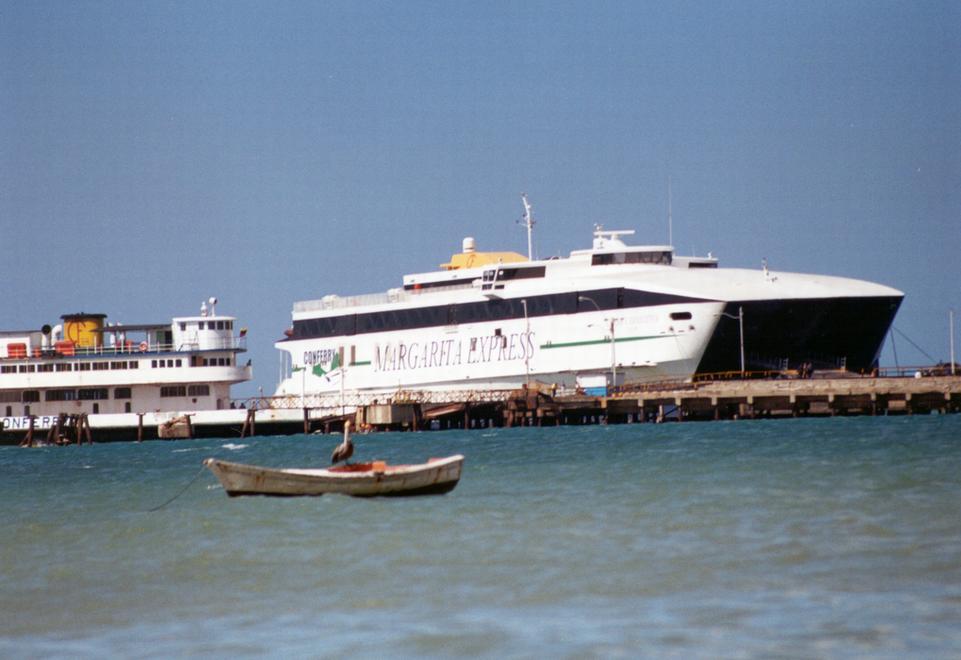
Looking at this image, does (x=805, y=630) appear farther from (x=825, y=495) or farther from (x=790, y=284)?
(x=790, y=284)

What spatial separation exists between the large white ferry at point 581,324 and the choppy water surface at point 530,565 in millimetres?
27216

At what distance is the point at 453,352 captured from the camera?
81.5 m

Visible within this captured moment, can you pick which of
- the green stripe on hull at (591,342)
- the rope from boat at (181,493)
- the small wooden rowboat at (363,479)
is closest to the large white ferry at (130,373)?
the green stripe on hull at (591,342)

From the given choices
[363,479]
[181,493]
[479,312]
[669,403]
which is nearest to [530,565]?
[363,479]

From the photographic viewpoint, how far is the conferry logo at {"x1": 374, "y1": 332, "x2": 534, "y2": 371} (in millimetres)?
78188

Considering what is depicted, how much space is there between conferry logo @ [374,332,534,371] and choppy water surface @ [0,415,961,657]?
35.0 meters

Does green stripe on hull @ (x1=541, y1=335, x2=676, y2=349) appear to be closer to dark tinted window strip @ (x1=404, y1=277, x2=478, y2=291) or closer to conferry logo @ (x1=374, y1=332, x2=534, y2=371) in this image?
conferry logo @ (x1=374, y1=332, x2=534, y2=371)

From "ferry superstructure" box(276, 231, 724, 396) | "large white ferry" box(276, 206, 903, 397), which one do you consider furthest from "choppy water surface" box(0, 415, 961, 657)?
"ferry superstructure" box(276, 231, 724, 396)

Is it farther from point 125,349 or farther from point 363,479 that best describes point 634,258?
point 363,479

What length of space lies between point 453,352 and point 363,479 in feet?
158

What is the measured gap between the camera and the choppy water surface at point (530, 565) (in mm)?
18453

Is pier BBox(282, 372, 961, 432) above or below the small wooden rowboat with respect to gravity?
above

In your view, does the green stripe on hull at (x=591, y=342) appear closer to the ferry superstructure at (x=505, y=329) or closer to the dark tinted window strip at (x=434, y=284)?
the ferry superstructure at (x=505, y=329)

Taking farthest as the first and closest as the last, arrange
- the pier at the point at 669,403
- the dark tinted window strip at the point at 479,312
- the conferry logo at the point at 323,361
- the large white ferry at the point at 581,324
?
the conferry logo at the point at 323,361 → the dark tinted window strip at the point at 479,312 → the large white ferry at the point at 581,324 → the pier at the point at 669,403
